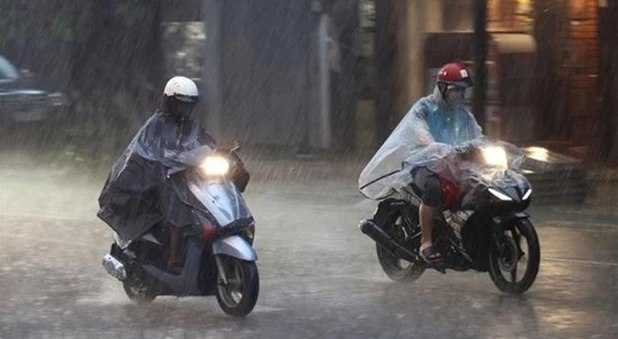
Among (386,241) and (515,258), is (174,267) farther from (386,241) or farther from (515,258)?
(515,258)

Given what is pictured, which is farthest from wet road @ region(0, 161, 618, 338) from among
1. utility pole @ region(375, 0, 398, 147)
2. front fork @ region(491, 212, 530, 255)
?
utility pole @ region(375, 0, 398, 147)

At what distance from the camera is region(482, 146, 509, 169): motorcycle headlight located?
33.5 ft

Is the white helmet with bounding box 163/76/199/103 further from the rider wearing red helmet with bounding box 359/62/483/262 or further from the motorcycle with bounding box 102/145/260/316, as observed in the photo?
the rider wearing red helmet with bounding box 359/62/483/262

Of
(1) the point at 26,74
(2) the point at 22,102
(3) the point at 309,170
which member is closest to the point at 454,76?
(3) the point at 309,170

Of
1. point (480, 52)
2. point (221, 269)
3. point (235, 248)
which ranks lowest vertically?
point (221, 269)

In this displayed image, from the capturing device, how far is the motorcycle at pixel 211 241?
9.39m

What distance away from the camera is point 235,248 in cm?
930

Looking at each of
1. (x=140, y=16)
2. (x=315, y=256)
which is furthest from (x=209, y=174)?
(x=140, y=16)

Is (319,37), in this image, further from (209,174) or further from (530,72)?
(209,174)

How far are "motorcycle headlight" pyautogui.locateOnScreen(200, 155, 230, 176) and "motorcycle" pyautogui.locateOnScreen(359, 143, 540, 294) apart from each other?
1625 mm

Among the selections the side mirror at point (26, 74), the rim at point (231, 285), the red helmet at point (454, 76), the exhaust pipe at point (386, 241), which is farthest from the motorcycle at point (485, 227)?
the side mirror at point (26, 74)

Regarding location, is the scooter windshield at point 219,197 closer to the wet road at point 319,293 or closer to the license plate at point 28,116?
the wet road at point 319,293

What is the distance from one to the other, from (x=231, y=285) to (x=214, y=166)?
0.82 metres

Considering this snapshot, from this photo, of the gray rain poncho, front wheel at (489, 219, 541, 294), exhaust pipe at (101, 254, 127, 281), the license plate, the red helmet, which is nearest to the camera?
the gray rain poncho
